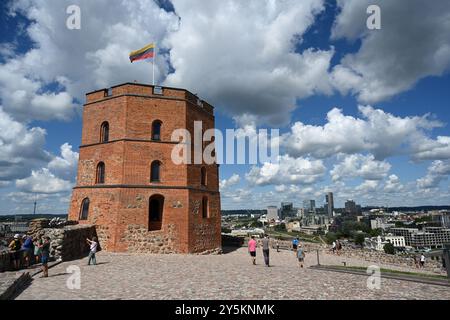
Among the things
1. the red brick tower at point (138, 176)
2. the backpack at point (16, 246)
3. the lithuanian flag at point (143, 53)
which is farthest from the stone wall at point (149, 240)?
the lithuanian flag at point (143, 53)

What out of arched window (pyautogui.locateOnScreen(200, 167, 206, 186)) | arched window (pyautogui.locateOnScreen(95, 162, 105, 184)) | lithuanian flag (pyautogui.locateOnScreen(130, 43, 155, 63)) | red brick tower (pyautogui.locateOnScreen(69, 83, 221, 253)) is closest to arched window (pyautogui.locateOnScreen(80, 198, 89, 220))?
red brick tower (pyautogui.locateOnScreen(69, 83, 221, 253))

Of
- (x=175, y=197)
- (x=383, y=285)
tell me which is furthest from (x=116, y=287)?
(x=175, y=197)

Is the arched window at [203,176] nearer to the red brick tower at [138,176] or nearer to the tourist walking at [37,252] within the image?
the red brick tower at [138,176]

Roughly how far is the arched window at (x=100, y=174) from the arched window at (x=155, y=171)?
9.47 feet

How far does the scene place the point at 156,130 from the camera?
18016mm

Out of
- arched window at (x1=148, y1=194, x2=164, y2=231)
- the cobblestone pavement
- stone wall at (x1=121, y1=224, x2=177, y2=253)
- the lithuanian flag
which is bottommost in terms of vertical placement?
the cobblestone pavement

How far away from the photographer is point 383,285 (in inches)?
345

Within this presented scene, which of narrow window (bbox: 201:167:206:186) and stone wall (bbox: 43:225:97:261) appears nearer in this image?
stone wall (bbox: 43:225:97:261)

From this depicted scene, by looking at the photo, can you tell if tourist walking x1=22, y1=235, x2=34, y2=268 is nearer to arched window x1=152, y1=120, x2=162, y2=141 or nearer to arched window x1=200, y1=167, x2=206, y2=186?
arched window x1=152, y1=120, x2=162, y2=141

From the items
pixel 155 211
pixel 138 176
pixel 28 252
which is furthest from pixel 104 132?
pixel 28 252

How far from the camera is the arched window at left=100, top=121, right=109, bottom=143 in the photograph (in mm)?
17892

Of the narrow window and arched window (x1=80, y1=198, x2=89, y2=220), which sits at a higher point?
the narrow window

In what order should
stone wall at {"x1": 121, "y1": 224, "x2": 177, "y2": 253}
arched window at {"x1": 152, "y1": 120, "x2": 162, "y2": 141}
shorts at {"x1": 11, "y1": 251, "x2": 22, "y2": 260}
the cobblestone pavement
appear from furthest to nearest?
1. arched window at {"x1": 152, "y1": 120, "x2": 162, "y2": 141}
2. stone wall at {"x1": 121, "y1": 224, "x2": 177, "y2": 253}
3. shorts at {"x1": 11, "y1": 251, "x2": 22, "y2": 260}
4. the cobblestone pavement

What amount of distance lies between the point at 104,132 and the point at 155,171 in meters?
4.05
